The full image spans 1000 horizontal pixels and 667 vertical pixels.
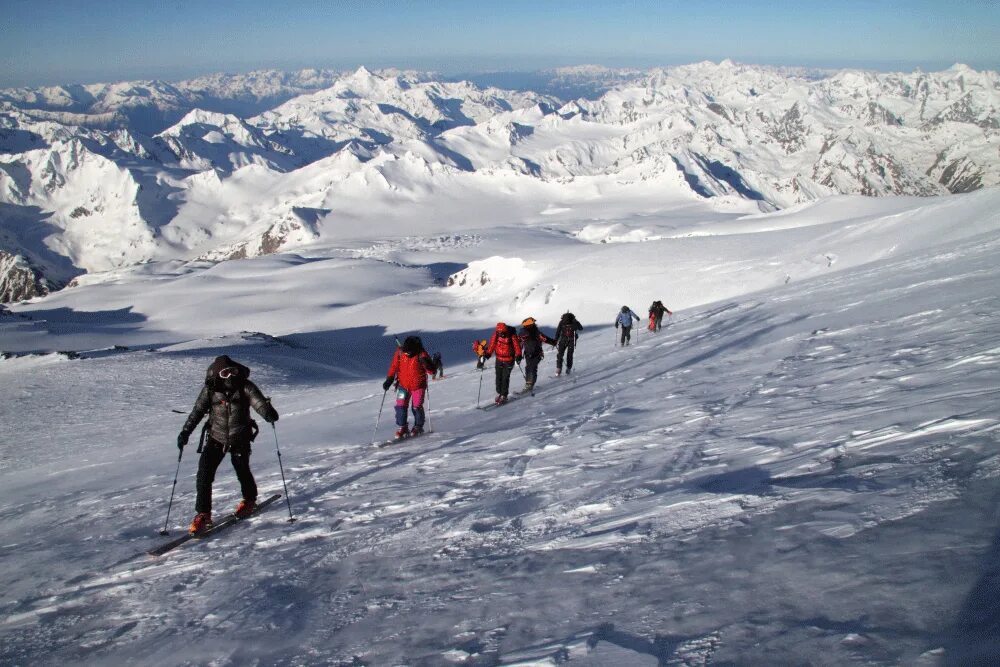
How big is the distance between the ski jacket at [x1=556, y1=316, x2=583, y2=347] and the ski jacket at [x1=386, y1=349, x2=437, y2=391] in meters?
5.76

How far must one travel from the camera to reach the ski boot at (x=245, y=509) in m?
7.39

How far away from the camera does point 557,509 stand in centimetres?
596

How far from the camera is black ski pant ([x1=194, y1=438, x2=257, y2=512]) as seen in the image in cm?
717

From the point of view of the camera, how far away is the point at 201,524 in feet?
23.1

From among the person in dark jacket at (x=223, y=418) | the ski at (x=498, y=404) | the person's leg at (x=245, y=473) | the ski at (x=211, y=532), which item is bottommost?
the ski at (x=211, y=532)

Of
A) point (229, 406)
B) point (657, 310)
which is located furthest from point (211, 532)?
point (657, 310)

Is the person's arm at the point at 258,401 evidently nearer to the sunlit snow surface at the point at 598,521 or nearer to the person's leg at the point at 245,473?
the person's leg at the point at 245,473

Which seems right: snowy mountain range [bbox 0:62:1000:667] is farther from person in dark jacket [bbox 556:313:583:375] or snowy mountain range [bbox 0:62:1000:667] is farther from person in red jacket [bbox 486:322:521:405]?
person in dark jacket [bbox 556:313:583:375]

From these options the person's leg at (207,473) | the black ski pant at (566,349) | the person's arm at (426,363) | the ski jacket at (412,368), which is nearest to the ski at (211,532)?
the person's leg at (207,473)

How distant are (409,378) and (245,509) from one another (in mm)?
3779

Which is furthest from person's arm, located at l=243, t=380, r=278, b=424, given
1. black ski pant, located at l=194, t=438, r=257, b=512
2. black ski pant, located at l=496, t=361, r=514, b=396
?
black ski pant, located at l=496, t=361, r=514, b=396

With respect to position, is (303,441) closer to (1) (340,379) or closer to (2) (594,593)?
(2) (594,593)

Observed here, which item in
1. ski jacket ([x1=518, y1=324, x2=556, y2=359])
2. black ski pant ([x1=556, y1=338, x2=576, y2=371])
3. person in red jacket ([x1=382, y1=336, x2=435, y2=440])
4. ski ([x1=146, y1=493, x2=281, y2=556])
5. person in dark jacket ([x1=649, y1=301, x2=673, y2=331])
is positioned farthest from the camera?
person in dark jacket ([x1=649, y1=301, x2=673, y2=331])

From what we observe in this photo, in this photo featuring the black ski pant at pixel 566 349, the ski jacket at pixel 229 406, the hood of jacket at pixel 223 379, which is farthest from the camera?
the black ski pant at pixel 566 349
